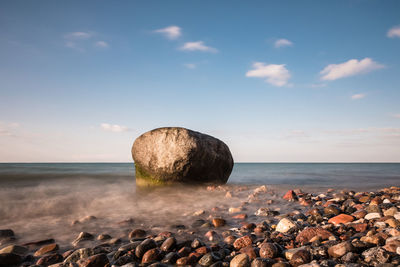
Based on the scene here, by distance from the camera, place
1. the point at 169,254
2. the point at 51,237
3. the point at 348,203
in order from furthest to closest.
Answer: the point at 348,203 → the point at 51,237 → the point at 169,254

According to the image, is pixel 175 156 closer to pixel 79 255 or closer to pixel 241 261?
pixel 79 255

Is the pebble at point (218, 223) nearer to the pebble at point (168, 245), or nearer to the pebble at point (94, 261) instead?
the pebble at point (168, 245)

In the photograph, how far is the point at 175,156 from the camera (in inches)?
309

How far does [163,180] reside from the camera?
8180 mm

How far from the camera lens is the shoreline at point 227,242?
96.5 inches

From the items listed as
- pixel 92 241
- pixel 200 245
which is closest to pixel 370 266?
pixel 200 245

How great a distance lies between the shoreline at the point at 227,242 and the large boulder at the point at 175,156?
3.18m

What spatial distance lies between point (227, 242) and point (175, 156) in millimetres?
4905

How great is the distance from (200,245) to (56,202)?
5.31 meters

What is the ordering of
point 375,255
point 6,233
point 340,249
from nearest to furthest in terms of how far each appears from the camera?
point 375,255
point 340,249
point 6,233

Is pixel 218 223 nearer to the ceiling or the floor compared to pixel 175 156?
nearer to the floor

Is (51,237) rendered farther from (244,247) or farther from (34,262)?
(244,247)

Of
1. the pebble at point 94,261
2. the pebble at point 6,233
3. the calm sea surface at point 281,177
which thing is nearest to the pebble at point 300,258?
the pebble at point 94,261

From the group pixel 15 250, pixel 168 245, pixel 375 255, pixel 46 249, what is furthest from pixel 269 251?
pixel 15 250
